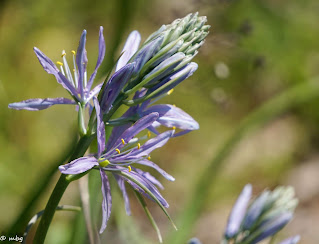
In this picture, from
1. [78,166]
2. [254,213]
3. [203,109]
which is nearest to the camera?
[78,166]

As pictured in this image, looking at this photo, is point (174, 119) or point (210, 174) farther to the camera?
point (210, 174)

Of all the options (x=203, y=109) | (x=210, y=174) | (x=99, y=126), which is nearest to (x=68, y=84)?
(x=99, y=126)

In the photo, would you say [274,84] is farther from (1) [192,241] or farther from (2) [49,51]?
(1) [192,241]

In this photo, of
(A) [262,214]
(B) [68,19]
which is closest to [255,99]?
(B) [68,19]

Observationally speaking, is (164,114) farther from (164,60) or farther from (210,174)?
(210,174)

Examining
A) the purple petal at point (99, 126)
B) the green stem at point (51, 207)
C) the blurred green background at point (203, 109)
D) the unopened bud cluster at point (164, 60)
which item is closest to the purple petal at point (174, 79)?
the unopened bud cluster at point (164, 60)
